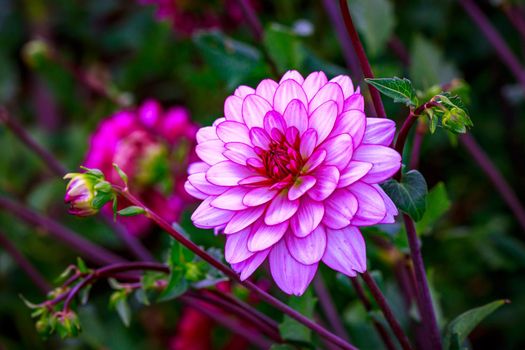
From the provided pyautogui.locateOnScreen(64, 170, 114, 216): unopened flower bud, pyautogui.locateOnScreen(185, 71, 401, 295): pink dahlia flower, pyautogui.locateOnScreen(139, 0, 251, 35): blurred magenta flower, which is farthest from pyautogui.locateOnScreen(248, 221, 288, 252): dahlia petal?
pyautogui.locateOnScreen(139, 0, 251, 35): blurred magenta flower

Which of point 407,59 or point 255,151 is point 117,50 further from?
point 255,151

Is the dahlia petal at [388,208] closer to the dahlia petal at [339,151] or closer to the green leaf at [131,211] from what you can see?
the dahlia petal at [339,151]

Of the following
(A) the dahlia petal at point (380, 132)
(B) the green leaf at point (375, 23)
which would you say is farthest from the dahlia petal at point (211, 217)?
(B) the green leaf at point (375, 23)

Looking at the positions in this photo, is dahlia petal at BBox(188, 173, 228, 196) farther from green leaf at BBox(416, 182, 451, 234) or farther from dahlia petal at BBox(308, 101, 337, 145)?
green leaf at BBox(416, 182, 451, 234)

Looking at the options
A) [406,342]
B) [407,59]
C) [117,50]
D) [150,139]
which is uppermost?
[117,50]

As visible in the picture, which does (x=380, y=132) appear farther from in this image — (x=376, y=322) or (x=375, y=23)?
(x=375, y=23)

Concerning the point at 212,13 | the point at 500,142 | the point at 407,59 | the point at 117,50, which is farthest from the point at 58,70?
the point at 500,142

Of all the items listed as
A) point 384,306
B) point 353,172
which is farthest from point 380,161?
point 384,306
